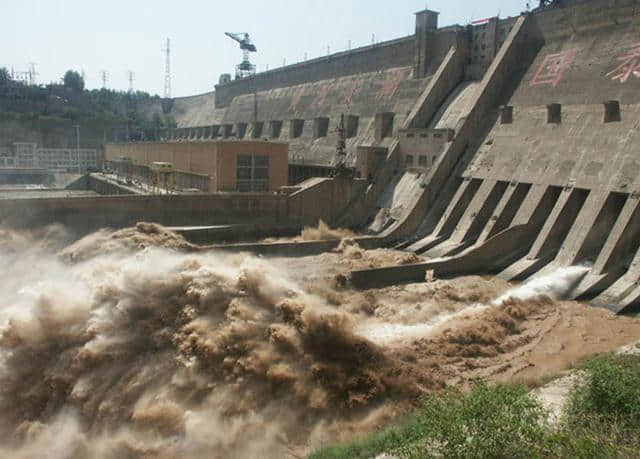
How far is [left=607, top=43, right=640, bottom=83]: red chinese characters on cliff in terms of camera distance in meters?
23.3

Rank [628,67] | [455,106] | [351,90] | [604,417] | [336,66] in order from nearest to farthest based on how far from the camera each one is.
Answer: [604,417]
[628,67]
[455,106]
[351,90]
[336,66]

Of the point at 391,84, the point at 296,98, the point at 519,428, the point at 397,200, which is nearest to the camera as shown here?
the point at 519,428

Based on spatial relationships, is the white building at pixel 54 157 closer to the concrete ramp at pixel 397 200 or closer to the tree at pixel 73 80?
the tree at pixel 73 80

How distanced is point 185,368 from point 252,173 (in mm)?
17739

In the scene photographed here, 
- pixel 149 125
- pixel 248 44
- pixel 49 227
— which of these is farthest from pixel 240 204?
pixel 248 44

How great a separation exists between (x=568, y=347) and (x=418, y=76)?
930 inches

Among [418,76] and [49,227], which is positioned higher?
[418,76]

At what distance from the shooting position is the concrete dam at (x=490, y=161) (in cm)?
2023

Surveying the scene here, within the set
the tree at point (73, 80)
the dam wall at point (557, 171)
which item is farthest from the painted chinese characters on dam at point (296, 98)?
the tree at point (73, 80)

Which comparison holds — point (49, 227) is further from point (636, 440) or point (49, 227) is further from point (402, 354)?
point (636, 440)

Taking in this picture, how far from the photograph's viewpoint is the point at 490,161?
26062mm

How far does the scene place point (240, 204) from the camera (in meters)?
26.4

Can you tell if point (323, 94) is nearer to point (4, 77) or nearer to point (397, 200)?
point (397, 200)

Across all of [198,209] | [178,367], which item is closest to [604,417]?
[178,367]
